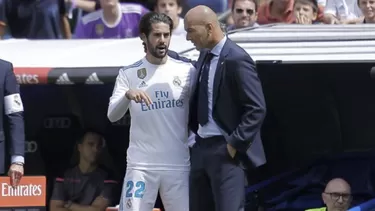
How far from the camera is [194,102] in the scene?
7.33 meters

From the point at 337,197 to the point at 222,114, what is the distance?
1158mm

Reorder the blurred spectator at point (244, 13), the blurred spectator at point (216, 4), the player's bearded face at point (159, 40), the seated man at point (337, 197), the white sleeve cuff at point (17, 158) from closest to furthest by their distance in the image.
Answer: the player's bearded face at point (159, 40) → the white sleeve cuff at point (17, 158) → the seated man at point (337, 197) → the blurred spectator at point (244, 13) → the blurred spectator at point (216, 4)

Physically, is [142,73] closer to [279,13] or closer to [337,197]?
[337,197]

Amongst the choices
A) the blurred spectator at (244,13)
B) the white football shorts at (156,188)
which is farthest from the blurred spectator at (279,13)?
the white football shorts at (156,188)

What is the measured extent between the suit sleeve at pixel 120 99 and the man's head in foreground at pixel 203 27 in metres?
0.50

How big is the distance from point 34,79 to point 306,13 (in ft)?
9.02

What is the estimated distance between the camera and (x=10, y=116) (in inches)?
299

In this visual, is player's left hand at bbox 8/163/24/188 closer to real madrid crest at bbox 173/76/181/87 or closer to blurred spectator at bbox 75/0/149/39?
real madrid crest at bbox 173/76/181/87

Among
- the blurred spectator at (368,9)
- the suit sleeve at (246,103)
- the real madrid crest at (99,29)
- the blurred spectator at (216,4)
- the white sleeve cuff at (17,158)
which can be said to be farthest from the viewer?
the blurred spectator at (216,4)

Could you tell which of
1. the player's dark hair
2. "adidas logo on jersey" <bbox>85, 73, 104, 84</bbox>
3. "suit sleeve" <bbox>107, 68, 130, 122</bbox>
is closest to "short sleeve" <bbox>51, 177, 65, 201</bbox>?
"adidas logo on jersey" <bbox>85, 73, 104, 84</bbox>

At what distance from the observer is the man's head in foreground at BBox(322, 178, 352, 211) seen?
7.82 m

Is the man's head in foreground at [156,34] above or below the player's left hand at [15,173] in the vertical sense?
above

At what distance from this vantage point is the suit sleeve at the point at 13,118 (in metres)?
7.57

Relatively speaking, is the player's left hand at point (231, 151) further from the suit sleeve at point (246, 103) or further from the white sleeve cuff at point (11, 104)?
the white sleeve cuff at point (11, 104)
